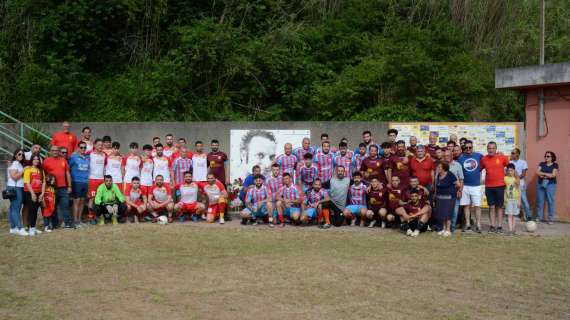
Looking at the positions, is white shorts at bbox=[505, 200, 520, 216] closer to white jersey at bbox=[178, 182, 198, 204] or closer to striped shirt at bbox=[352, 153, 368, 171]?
striped shirt at bbox=[352, 153, 368, 171]

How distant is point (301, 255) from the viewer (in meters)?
9.05

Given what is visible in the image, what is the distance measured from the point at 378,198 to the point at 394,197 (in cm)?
38

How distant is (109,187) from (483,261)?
24.3 ft

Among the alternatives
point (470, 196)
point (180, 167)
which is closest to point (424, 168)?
point (470, 196)

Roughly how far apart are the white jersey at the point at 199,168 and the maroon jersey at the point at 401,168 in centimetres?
403

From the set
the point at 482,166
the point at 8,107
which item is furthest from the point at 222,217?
the point at 8,107

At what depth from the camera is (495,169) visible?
11.4 meters

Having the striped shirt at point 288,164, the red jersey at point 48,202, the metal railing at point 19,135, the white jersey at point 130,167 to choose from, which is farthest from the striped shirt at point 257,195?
the metal railing at point 19,135

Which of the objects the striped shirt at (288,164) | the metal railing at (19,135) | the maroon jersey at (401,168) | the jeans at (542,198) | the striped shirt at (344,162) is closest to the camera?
the maroon jersey at (401,168)

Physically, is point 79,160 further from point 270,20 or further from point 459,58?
point 459,58

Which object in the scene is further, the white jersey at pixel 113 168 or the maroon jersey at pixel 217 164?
the maroon jersey at pixel 217 164

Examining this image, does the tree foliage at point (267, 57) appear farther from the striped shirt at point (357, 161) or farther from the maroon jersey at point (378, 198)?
the maroon jersey at point (378, 198)

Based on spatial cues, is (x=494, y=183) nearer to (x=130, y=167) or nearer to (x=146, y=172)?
(x=146, y=172)

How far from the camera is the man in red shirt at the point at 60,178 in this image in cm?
1152
